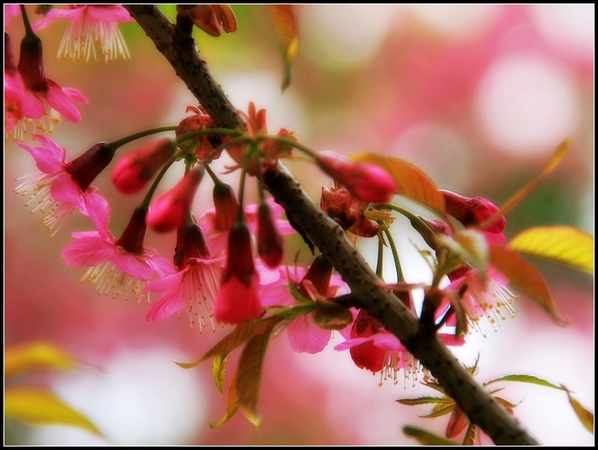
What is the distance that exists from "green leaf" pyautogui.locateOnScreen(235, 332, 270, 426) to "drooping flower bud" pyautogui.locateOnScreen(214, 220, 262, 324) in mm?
21

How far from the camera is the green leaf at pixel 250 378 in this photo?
0.39m

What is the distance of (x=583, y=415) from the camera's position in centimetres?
40

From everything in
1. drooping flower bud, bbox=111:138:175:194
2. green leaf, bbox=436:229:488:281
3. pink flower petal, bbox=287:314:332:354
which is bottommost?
pink flower petal, bbox=287:314:332:354

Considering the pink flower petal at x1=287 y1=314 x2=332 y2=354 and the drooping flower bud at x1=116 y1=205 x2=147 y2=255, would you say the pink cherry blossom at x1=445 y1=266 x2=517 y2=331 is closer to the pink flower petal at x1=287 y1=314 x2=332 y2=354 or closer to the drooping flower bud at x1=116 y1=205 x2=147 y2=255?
the pink flower petal at x1=287 y1=314 x2=332 y2=354

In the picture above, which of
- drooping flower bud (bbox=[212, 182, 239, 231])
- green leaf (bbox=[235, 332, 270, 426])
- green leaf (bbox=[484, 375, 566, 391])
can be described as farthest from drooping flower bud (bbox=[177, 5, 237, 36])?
green leaf (bbox=[484, 375, 566, 391])

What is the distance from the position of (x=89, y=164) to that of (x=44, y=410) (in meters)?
0.32

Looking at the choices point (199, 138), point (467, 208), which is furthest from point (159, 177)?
point (467, 208)

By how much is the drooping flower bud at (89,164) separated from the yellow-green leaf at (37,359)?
0.26 metres

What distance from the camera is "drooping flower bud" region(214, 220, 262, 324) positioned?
1.33ft

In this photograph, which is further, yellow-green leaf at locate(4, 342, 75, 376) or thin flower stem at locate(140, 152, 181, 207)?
thin flower stem at locate(140, 152, 181, 207)

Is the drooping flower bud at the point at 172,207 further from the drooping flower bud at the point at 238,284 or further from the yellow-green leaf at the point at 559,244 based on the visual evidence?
the yellow-green leaf at the point at 559,244

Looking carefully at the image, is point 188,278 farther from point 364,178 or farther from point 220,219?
point 364,178

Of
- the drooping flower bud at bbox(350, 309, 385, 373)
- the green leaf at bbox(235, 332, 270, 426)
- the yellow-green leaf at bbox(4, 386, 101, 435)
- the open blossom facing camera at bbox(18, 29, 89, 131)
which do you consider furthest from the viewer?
the open blossom facing camera at bbox(18, 29, 89, 131)

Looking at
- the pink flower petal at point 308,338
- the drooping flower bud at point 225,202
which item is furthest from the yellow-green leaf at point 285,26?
the pink flower petal at point 308,338
